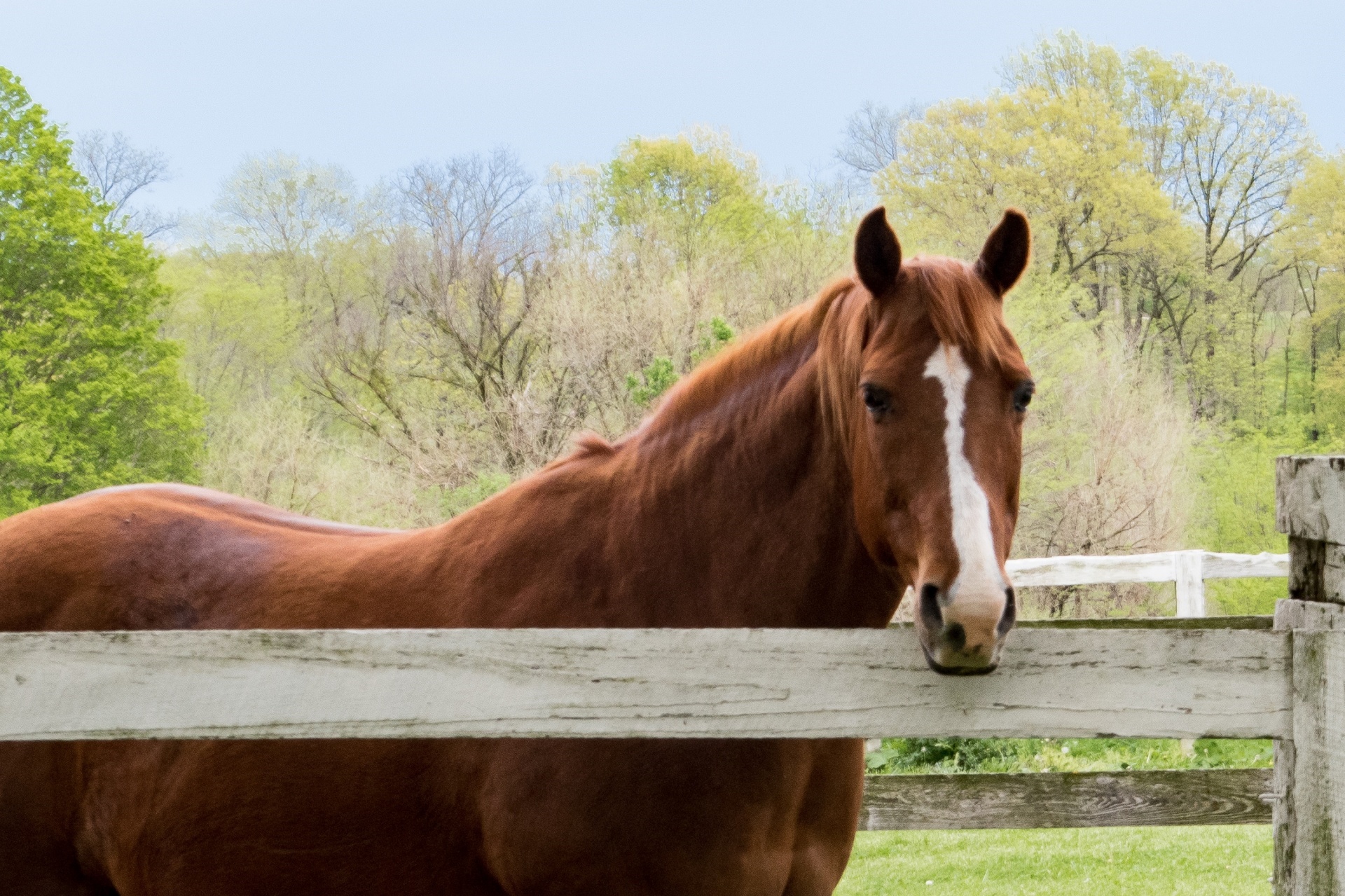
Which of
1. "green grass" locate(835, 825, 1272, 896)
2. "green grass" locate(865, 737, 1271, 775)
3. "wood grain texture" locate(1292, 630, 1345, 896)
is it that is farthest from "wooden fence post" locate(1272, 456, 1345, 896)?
"green grass" locate(865, 737, 1271, 775)

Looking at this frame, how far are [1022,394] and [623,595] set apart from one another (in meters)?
0.94

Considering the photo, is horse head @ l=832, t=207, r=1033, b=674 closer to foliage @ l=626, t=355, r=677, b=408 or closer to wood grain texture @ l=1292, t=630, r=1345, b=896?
wood grain texture @ l=1292, t=630, r=1345, b=896

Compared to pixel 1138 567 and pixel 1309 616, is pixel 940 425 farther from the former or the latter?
pixel 1138 567

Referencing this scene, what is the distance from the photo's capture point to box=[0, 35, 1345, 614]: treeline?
21.9 m

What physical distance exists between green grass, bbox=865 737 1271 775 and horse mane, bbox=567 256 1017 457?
5881 mm

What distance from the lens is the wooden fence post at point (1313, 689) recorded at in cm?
167

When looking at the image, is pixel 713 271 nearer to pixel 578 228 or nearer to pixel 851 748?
pixel 578 228

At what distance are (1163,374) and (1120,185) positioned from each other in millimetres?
4399

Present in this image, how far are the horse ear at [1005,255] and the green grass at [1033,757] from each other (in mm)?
6151

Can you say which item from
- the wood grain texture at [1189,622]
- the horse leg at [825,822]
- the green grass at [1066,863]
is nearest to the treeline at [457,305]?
the green grass at [1066,863]

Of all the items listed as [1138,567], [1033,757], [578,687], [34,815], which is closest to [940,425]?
[578,687]

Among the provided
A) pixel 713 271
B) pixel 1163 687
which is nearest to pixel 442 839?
pixel 1163 687

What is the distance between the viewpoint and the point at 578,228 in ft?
88.3

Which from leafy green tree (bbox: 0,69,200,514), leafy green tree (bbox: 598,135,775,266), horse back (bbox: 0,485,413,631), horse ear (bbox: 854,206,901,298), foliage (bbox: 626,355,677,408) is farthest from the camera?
leafy green tree (bbox: 598,135,775,266)
